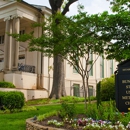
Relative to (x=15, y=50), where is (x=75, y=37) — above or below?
below

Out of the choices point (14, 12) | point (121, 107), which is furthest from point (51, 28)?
point (14, 12)

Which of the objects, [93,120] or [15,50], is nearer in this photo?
[93,120]

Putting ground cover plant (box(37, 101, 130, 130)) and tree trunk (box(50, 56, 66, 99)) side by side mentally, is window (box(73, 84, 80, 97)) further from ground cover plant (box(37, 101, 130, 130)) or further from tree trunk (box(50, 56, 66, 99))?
ground cover plant (box(37, 101, 130, 130))

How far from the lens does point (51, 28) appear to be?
32.6ft

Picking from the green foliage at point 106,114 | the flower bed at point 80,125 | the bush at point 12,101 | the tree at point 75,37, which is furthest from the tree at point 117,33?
the bush at point 12,101

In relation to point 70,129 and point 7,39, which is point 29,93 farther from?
point 70,129

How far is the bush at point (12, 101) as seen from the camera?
13.5 m

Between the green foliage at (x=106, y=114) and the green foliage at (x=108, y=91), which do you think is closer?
the green foliage at (x=106, y=114)

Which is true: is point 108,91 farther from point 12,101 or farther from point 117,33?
point 117,33

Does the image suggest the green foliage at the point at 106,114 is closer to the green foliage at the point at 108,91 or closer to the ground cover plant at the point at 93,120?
the ground cover plant at the point at 93,120

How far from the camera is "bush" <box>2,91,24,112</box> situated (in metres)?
13.5

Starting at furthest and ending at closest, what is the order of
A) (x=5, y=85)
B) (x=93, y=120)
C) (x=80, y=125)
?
(x=5, y=85), (x=93, y=120), (x=80, y=125)

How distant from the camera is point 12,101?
44.3 ft

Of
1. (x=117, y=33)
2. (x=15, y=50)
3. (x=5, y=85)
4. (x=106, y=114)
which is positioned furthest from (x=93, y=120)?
(x=15, y=50)
